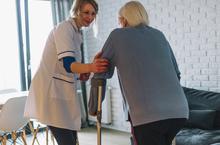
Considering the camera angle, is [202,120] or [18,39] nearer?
[202,120]

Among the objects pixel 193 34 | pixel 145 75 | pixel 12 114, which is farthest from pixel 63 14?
Result: pixel 145 75

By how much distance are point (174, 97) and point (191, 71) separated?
2421mm

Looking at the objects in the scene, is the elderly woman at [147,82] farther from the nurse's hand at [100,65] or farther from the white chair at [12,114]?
the white chair at [12,114]

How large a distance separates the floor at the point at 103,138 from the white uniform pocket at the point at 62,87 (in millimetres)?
2375

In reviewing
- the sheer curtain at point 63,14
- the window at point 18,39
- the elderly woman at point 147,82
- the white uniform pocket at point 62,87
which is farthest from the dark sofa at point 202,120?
the window at point 18,39

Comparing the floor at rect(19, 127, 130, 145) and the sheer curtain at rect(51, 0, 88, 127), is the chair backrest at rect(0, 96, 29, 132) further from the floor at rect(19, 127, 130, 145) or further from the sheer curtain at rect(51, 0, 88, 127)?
the sheer curtain at rect(51, 0, 88, 127)

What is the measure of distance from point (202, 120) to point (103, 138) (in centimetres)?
172

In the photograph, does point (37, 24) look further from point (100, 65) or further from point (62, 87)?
point (100, 65)

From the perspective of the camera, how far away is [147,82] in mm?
1572

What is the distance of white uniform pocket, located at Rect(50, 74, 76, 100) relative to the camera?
6.40 ft

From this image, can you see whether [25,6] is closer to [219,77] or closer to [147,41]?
[219,77]

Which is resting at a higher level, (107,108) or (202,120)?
(202,120)

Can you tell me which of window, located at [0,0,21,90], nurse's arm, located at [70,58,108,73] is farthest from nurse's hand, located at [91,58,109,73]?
window, located at [0,0,21,90]

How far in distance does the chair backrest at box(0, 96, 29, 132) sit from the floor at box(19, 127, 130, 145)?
134 centimetres
